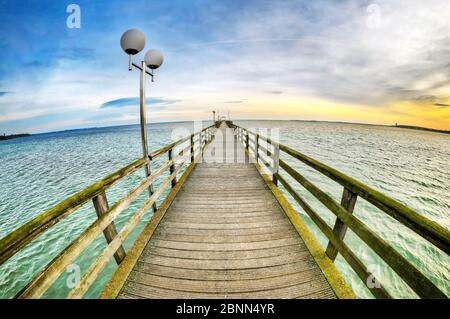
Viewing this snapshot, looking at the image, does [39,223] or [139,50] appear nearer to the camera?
[39,223]

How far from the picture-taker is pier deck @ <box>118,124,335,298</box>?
2.17 metres

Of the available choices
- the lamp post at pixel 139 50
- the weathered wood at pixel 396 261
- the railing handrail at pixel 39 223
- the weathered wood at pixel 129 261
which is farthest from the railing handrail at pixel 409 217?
the lamp post at pixel 139 50

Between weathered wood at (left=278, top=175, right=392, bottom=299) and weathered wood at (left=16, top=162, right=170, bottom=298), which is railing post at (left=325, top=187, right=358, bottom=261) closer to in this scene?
weathered wood at (left=278, top=175, right=392, bottom=299)

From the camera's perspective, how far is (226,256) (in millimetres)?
2686

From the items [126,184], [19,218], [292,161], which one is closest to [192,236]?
[126,184]

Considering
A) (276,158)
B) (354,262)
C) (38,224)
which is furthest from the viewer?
(276,158)

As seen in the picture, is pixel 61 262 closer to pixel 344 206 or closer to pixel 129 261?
pixel 129 261

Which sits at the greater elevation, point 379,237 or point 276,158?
point 276,158

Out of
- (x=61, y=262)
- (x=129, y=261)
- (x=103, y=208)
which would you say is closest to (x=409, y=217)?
(x=61, y=262)

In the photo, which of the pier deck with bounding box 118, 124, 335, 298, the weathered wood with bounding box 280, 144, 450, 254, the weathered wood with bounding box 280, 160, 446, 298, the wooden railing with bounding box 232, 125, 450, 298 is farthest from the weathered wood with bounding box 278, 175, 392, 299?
the weathered wood with bounding box 280, 144, 450, 254

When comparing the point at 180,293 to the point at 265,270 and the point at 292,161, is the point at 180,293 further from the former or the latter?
Answer: the point at 292,161

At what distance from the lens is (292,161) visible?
15047 mm

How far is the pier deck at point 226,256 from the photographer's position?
217 cm
